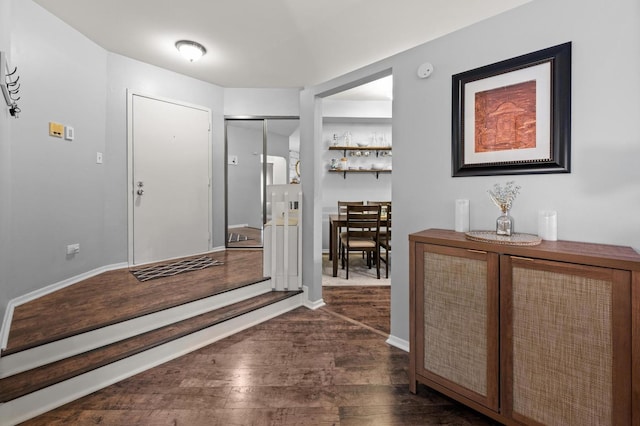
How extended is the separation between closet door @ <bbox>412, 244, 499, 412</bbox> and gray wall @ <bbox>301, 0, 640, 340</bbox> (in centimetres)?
41

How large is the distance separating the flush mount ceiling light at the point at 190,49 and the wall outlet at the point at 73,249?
2200mm

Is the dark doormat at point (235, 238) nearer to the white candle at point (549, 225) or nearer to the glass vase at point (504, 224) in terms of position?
the glass vase at point (504, 224)

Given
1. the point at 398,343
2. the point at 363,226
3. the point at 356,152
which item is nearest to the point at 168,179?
the point at 363,226

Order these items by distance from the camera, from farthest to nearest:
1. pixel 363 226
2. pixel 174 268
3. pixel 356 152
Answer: pixel 356 152
pixel 363 226
pixel 174 268

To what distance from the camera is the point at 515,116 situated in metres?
1.51

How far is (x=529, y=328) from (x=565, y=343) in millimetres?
120

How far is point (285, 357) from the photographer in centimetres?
191

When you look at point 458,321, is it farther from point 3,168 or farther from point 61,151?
point 61,151

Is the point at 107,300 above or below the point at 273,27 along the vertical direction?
below

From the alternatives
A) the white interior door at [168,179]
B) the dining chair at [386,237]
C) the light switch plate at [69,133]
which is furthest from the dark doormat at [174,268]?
the dining chair at [386,237]

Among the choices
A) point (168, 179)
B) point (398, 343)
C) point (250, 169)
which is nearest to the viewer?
point (398, 343)

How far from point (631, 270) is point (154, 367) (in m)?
2.50

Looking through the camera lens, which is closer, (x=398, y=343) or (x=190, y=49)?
(x=398, y=343)

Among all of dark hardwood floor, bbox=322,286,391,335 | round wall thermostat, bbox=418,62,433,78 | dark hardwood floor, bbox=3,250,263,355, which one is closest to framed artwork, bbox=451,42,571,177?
round wall thermostat, bbox=418,62,433,78
